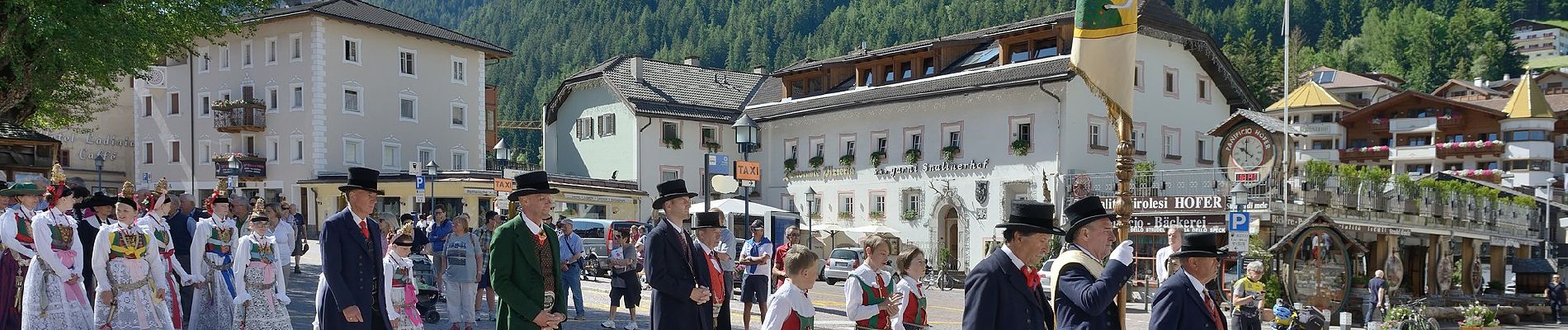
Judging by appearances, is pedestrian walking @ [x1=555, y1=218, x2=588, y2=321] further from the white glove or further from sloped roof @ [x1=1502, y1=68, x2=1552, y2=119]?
sloped roof @ [x1=1502, y1=68, x2=1552, y2=119]

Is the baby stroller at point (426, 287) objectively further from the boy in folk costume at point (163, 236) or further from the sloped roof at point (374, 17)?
the sloped roof at point (374, 17)

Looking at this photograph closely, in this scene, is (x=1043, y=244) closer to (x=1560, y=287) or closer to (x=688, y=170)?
(x=1560, y=287)

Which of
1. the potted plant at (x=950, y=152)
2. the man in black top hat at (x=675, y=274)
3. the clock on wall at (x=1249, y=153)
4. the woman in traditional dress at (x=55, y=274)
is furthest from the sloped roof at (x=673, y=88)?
the man in black top hat at (x=675, y=274)

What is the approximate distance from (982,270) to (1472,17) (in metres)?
137

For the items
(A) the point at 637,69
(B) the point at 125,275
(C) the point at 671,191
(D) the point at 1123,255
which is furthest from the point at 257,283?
(A) the point at 637,69

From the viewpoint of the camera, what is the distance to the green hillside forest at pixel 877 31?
120 m

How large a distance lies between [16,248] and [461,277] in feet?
16.0

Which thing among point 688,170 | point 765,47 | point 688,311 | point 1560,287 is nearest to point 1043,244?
point 688,311

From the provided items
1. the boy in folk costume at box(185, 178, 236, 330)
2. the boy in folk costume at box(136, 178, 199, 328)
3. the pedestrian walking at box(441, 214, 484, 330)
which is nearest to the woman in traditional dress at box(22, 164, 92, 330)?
the boy in folk costume at box(136, 178, 199, 328)

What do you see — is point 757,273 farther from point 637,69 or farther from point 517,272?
point 637,69

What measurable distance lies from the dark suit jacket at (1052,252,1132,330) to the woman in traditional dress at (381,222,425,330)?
563 cm

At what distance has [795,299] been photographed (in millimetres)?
7754

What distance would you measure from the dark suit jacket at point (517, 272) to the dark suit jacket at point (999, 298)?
2648 millimetres

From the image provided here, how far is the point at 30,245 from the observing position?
1125cm
